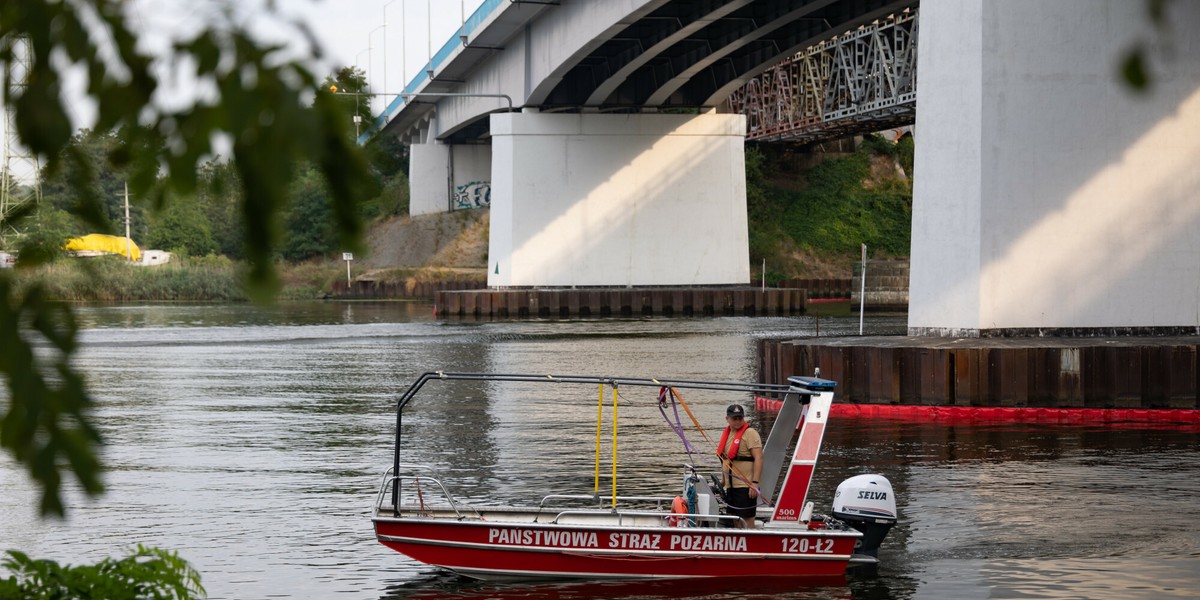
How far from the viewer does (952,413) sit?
27.1 meters

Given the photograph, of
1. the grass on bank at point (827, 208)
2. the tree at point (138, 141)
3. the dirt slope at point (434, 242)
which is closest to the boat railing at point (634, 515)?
the tree at point (138, 141)

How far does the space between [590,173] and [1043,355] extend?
43.7 m

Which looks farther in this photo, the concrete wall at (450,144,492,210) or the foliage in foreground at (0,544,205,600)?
the concrete wall at (450,144,492,210)

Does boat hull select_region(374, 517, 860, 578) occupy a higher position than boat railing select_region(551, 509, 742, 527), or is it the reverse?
boat railing select_region(551, 509, 742, 527)

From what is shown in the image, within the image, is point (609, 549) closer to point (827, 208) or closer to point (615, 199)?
point (615, 199)

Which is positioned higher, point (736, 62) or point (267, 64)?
point (736, 62)

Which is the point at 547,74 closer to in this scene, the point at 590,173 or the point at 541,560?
the point at 590,173

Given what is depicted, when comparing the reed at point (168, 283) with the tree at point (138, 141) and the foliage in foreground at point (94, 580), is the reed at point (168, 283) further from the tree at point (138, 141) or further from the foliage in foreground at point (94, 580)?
the tree at point (138, 141)

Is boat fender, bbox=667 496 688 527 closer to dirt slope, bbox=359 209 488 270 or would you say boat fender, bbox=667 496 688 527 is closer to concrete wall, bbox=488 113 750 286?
concrete wall, bbox=488 113 750 286

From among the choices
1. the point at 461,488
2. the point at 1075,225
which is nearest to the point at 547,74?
the point at 1075,225

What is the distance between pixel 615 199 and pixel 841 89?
→ 22.2 metres

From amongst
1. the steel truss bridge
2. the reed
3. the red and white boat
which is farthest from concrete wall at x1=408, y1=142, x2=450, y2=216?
the red and white boat

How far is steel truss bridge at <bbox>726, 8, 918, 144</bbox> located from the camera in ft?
255

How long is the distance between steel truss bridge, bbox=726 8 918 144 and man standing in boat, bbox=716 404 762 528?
5900cm
